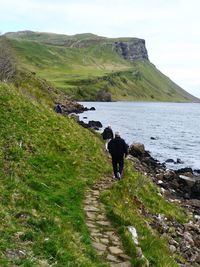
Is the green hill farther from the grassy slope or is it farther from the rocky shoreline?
the rocky shoreline

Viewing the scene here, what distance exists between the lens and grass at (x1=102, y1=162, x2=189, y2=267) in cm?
1379

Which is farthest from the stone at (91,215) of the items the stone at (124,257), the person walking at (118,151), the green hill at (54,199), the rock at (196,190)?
the rock at (196,190)

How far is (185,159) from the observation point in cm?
5816

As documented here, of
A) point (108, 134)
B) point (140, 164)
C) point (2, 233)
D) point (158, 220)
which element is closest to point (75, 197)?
point (158, 220)

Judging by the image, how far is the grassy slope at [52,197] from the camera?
474 inches

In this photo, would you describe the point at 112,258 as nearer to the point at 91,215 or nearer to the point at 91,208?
the point at 91,215

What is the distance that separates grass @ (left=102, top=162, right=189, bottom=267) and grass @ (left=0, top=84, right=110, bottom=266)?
1.27 m

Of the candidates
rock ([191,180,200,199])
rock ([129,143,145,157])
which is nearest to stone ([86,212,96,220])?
rock ([191,180,200,199])

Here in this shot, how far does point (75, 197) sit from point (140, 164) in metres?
24.7

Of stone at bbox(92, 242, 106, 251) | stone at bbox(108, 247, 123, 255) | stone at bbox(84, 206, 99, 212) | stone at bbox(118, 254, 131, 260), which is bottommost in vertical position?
stone at bbox(118, 254, 131, 260)

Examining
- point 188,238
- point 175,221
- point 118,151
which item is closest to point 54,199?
point 188,238

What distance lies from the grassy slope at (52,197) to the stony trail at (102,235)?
27cm

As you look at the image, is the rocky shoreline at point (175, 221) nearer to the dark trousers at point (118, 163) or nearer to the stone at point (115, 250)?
the stone at point (115, 250)

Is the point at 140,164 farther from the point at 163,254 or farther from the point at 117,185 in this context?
the point at 163,254
